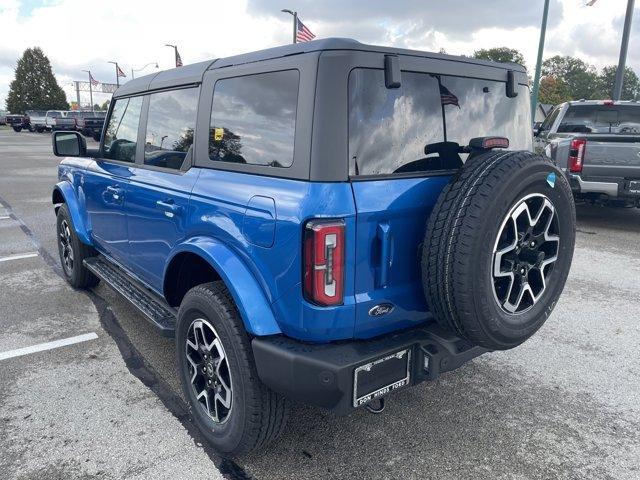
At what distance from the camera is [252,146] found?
2459 mm

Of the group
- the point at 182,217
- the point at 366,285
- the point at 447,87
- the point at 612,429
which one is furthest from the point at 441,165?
the point at 612,429

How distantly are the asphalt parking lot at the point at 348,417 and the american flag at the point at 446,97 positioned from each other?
1.73 meters

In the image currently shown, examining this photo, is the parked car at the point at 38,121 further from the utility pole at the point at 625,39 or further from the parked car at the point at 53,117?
the utility pole at the point at 625,39

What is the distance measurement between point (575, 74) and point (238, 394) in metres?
111

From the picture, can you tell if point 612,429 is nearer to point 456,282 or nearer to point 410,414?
point 410,414

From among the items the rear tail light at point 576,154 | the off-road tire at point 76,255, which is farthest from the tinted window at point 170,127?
the rear tail light at point 576,154

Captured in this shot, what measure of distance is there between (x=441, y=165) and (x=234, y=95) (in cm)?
110

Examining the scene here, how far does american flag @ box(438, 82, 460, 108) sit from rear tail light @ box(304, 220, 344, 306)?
914 millimetres

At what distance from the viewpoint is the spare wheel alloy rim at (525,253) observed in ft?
7.46

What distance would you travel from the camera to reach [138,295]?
11.7 feet

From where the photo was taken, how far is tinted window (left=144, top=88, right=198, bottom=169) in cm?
295

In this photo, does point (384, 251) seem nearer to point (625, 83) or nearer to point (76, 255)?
point (76, 255)

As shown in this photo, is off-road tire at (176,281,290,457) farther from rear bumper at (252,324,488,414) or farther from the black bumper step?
the black bumper step

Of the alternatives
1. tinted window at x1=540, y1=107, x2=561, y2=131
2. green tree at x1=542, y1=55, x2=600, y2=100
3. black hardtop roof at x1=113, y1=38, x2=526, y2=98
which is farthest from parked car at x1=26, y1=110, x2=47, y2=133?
green tree at x1=542, y1=55, x2=600, y2=100
